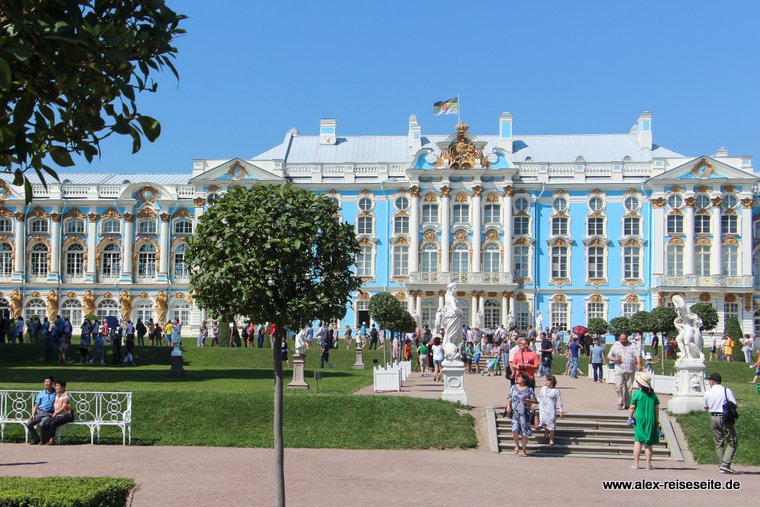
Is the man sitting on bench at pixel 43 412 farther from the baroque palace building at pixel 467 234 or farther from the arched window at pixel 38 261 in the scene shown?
the arched window at pixel 38 261

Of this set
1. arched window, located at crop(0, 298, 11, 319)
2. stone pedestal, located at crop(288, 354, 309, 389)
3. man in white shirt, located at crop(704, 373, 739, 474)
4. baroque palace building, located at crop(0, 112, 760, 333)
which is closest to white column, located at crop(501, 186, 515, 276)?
baroque palace building, located at crop(0, 112, 760, 333)

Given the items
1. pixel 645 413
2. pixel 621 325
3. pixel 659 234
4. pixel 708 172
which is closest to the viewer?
pixel 645 413

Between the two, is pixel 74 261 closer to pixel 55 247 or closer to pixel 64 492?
pixel 55 247

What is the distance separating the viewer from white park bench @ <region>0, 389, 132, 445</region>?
55.8ft

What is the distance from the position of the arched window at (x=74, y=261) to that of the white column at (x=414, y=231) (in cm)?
2042

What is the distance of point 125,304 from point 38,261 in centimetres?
610

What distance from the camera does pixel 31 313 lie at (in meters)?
56.8

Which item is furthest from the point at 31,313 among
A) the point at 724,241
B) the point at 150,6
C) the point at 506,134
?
the point at 150,6

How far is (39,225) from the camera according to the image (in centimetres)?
5731

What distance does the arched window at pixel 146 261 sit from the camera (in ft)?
188

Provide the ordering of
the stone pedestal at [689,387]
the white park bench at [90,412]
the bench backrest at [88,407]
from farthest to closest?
the stone pedestal at [689,387], the bench backrest at [88,407], the white park bench at [90,412]

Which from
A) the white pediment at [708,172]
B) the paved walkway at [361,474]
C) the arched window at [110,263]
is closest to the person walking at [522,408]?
the paved walkway at [361,474]

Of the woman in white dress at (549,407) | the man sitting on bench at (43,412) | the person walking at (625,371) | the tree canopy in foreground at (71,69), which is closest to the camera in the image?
the tree canopy in foreground at (71,69)

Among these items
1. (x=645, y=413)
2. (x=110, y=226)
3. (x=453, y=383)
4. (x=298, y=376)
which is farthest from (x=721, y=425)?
(x=110, y=226)
